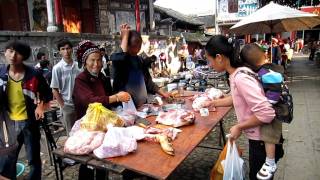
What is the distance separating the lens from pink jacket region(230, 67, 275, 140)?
2.12 m

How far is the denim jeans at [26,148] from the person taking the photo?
3.57 metres

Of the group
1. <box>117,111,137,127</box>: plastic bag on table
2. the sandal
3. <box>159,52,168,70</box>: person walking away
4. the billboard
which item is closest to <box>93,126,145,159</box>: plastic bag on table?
<box>117,111,137,127</box>: plastic bag on table

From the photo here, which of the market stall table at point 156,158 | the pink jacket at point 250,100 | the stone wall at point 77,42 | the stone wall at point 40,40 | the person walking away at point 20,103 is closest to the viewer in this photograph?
the market stall table at point 156,158

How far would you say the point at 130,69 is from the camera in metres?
3.68

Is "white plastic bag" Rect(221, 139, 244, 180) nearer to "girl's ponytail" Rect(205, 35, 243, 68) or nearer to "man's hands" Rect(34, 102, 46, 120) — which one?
"girl's ponytail" Rect(205, 35, 243, 68)

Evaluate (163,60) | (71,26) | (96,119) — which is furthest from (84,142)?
(163,60)

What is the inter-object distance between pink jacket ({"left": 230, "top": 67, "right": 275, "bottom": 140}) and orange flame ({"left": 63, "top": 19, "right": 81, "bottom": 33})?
12017 mm

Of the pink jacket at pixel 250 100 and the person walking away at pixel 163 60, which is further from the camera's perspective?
the person walking away at pixel 163 60

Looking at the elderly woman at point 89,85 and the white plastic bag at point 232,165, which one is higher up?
the elderly woman at point 89,85

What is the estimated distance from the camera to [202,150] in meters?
5.14

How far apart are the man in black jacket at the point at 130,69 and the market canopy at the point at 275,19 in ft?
→ 20.7

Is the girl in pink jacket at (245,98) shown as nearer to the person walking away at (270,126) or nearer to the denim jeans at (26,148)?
the person walking away at (270,126)

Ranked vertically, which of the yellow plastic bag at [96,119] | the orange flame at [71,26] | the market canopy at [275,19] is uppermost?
the orange flame at [71,26]

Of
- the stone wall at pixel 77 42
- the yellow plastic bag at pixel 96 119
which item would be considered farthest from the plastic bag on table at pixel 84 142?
the stone wall at pixel 77 42
